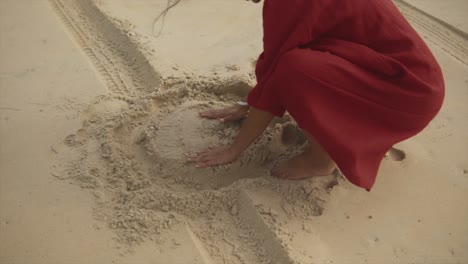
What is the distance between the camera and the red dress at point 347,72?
1291 millimetres

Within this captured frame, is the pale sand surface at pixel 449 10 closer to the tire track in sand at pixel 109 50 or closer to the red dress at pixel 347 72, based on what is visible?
the red dress at pixel 347 72

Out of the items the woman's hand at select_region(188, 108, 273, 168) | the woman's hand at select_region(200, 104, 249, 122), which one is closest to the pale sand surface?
the woman's hand at select_region(200, 104, 249, 122)

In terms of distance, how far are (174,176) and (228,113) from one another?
38 cm

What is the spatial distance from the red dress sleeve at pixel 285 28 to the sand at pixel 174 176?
0.36 metres

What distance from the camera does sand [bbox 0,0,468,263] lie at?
57.4 inches

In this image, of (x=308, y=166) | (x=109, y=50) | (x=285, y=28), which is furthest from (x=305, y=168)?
(x=109, y=50)

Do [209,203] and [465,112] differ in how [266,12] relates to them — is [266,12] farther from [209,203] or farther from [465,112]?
[465,112]

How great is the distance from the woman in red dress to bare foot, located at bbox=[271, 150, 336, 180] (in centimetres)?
21

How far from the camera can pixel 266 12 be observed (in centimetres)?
134

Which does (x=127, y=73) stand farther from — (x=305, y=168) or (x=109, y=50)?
(x=305, y=168)

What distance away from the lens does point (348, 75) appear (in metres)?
1.30

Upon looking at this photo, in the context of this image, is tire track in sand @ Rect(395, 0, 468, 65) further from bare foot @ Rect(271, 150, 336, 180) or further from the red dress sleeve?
the red dress sleeve

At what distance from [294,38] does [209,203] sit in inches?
26.6

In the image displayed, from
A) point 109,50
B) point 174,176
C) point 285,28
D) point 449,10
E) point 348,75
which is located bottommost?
point 174,176
